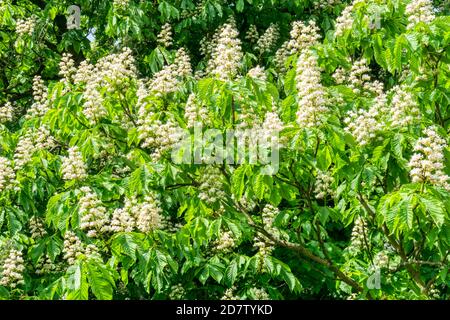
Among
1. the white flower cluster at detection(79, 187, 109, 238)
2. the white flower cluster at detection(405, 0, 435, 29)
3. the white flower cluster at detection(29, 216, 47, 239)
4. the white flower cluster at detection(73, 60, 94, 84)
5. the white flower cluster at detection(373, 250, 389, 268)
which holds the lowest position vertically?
the white flower cluster at detection(373, 250, 389, 268)

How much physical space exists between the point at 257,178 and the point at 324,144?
48 centimetres

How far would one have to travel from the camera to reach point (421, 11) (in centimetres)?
491

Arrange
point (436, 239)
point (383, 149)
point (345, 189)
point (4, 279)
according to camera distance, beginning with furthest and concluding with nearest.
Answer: point (4, 279), point (345, 189), point (383, 149), point (436, 239)

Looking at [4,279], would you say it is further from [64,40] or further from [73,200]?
[64,40]

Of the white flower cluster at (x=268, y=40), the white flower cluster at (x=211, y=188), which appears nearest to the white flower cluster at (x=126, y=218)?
the white flower cluster at (x=211, y=188)

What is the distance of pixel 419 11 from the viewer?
195 inches

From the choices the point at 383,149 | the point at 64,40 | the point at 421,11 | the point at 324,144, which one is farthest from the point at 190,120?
the point at 64,40

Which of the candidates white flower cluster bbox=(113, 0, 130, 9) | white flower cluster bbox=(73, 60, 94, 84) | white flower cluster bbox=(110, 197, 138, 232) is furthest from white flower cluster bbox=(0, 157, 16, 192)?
white flower cluster bbox=(113, 0, 130, 9)

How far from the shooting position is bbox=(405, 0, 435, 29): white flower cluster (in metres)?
4.87

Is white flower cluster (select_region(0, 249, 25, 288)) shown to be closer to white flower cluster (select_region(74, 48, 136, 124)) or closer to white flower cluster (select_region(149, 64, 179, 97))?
white flower cluster (select_region(74, 48, 136, 124))

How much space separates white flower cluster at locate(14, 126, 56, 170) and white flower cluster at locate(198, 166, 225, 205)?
5.69 feet

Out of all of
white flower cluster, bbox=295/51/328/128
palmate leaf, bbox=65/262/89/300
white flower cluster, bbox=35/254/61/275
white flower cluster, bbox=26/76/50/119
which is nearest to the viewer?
palmate leaf, bbox=65/262/89/300

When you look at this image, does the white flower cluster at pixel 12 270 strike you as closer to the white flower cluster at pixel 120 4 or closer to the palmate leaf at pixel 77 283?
the palmate leaf at pixel 77 283

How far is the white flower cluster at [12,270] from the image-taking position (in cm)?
538
